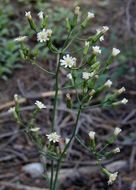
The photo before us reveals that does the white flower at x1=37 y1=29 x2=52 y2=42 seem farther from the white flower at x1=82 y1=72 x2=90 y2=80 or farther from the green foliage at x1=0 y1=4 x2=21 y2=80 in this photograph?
the green foliage at x1=0 y1=4 x2=21 y2=80

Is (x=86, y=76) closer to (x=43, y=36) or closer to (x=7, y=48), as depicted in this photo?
(x=43, y=36)

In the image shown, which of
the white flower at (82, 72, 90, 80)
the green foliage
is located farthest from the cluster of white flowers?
the green foliage

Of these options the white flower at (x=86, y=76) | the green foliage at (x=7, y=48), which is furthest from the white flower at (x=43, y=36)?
the green foliage at (x=7, y=48)

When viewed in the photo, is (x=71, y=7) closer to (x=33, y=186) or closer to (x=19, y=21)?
(x=19, y=21)

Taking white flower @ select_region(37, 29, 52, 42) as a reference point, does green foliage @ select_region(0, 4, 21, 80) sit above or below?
above

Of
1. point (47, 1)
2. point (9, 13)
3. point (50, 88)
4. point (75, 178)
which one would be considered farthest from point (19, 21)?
point (75, 178)

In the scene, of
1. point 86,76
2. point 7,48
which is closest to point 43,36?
point 86,76

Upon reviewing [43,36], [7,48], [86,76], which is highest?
[7,48]

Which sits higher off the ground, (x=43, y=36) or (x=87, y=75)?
(x=43, y=36)

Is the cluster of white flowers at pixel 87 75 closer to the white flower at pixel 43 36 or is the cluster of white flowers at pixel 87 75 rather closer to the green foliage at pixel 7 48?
the white flower at pixel 43 36

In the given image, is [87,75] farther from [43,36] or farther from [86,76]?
[43,36]

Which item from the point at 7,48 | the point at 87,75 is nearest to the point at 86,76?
the point at 87,75

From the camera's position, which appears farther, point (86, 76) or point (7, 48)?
point (7, 48)
